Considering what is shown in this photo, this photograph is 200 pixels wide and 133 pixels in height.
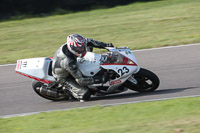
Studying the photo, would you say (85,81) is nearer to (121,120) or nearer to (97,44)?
(97,44)

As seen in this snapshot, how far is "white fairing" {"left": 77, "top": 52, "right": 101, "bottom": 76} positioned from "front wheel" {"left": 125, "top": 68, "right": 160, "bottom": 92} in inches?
28.6

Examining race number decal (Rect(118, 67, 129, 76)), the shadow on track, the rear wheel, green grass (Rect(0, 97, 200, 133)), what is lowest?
green grass (Rect(0, 97, 200, 133))

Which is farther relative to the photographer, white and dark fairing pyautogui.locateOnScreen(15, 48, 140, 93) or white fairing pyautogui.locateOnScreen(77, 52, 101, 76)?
white fairing pyautogui.locateOnScreen(77, 52, 101, 76)

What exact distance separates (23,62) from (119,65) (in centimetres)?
208

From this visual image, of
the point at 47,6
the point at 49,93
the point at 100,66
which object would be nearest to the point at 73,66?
the point at 100,66

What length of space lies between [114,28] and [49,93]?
25.5 ft

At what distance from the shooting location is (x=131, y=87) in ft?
26.7

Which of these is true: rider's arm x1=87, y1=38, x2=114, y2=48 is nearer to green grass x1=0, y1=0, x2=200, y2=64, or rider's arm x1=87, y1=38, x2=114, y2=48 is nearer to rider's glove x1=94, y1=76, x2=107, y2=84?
rider's glove x1=94, y1=76, x2=107, y2=84

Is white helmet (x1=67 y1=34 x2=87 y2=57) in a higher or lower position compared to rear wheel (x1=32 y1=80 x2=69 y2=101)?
higher

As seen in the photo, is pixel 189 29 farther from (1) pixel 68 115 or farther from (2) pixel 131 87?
(1) pixel 68 115

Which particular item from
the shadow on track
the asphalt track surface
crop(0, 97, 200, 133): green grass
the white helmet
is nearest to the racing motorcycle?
the shadow on track

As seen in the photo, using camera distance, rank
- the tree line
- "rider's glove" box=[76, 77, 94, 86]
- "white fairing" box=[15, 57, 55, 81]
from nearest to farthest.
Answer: "rider's glove" box=[76, 77, 94, 86]
"white fairing" box=[15, 57, 55, 81]
the tree line

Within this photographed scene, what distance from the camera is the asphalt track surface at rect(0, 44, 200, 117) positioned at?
8141mm

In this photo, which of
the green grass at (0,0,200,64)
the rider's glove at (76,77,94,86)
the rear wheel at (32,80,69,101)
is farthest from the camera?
the green grass at (0,0,200,64)
